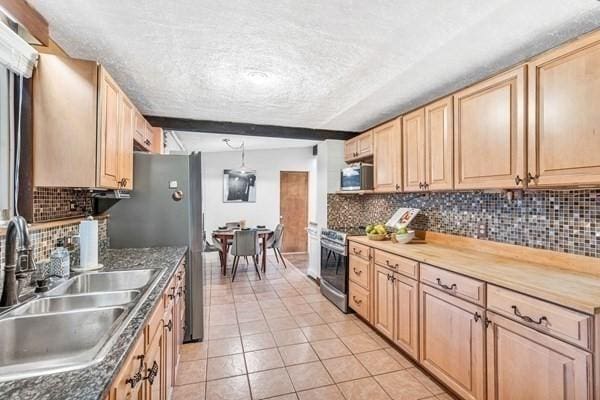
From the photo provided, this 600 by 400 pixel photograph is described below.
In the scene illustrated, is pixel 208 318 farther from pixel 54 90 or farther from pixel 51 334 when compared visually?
pixel 54 90

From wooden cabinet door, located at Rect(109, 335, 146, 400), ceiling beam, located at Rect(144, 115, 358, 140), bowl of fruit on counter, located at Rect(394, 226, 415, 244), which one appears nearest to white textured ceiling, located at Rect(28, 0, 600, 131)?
ceiling beam, located at Rect(144, 115, 358, 140)

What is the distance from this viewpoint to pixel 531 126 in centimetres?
175

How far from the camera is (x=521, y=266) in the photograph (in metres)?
1.88

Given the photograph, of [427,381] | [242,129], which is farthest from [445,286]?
[242,129]

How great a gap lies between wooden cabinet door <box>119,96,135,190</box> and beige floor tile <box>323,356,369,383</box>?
2.10 metres

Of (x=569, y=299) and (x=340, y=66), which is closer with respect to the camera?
(x=569, y=299)

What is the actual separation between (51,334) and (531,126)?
2611 millimetres

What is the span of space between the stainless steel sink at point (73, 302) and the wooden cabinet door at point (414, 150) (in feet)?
7.80

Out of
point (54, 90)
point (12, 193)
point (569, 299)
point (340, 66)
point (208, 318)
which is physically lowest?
point (208, 318)

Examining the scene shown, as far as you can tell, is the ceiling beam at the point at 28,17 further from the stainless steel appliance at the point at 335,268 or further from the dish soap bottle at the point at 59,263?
the stainless steel appliance at the point at 335,268

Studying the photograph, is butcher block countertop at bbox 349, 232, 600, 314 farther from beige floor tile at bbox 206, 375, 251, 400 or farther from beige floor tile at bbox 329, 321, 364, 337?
beige floor tile at bbox 206, 375, 251, 400

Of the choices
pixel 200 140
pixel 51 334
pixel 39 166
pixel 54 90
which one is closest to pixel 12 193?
pixel 39 166

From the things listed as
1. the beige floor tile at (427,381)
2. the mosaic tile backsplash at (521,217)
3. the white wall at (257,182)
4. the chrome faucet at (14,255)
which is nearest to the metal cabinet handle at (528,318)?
the mosaic tile backsplash at (521,217)

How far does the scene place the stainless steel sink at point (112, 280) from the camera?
183cm
